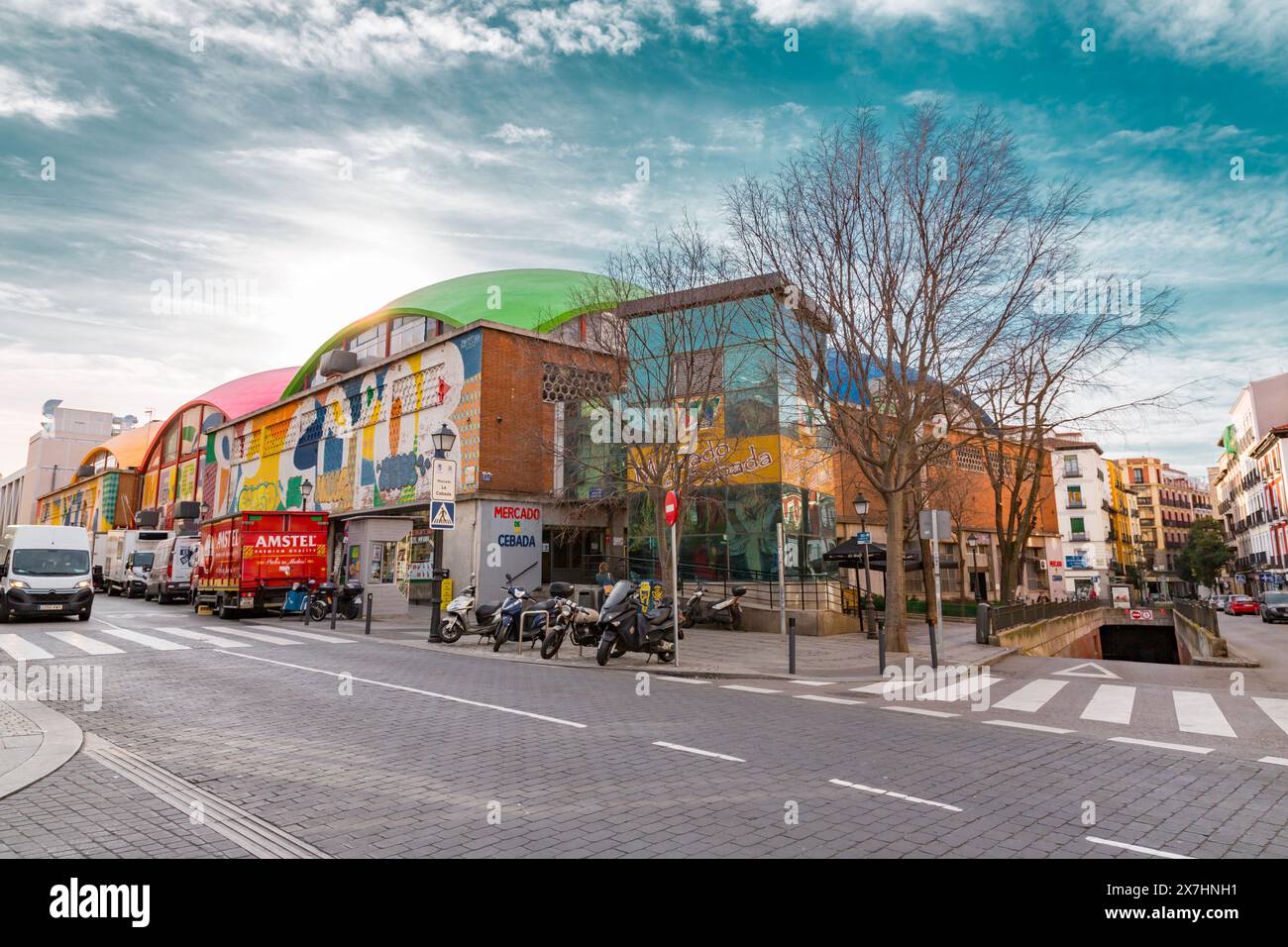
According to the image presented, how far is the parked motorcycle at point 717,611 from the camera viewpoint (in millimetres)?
18297

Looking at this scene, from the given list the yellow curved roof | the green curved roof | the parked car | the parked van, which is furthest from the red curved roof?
the parked car

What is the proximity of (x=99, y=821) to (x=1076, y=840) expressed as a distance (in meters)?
5.74

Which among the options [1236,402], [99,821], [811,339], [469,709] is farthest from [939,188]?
[1236,402]

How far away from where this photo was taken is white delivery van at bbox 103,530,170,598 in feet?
123

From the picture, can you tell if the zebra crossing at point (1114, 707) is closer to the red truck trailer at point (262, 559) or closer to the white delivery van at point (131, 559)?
the red truck trailer at point (262, 559)

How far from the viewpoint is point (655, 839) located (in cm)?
416

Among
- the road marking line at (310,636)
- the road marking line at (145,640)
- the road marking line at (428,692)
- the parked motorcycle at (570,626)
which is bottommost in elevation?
the road marking line at (310,636)

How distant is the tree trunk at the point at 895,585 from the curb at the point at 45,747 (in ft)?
45.8

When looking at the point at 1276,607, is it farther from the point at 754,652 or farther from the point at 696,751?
the point at 696,751

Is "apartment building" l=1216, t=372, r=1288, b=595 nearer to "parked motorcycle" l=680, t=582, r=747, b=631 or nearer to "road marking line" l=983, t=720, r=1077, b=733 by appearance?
"parked motorcycle" l=680, t=582, r=747, b=631

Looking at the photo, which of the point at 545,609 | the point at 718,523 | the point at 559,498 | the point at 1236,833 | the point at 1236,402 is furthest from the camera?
the point at 1236,402

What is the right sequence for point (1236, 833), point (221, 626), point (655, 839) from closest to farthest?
point (655, 839)
point (1236, 833)
point (221, 626)

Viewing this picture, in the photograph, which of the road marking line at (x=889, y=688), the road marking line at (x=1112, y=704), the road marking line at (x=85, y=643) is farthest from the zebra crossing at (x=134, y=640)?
the road marking line at (x=1112, y=704)

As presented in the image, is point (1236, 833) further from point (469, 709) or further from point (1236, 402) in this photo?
point (1236, 402)
